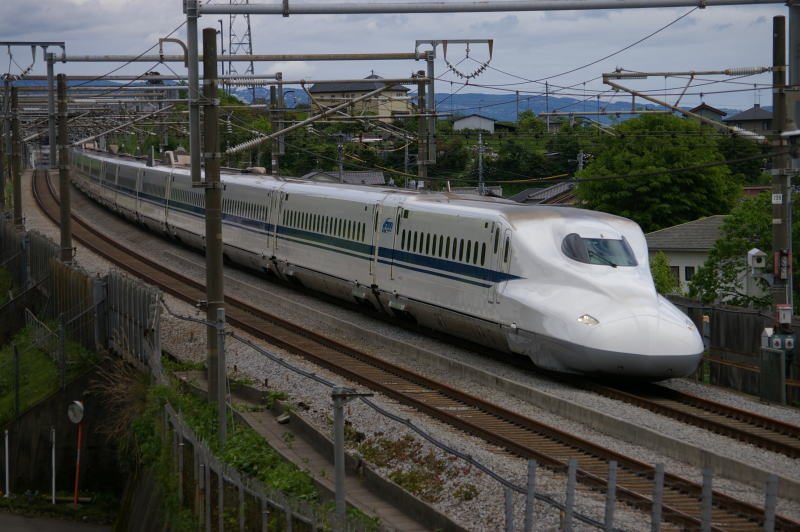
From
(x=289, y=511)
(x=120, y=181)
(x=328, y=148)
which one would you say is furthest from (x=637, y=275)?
(x=328, y=148)

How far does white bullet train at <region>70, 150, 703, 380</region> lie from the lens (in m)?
17.4

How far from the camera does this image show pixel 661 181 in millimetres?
69500

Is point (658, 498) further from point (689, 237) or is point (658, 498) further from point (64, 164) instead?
point (689, 237)

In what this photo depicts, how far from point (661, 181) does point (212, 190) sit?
55.8 metres

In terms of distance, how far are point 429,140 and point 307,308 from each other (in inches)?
198

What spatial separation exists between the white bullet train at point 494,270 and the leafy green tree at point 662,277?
2030 cm

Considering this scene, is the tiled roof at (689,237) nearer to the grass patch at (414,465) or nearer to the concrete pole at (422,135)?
the concrete pole at (422,135)

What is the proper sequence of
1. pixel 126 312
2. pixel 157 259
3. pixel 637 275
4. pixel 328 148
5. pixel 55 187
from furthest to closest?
pixel 55 187 < pixel 328 148 < pixel 157 259 < pixel 126 312 < pixel 637 275

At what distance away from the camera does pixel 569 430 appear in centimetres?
1540

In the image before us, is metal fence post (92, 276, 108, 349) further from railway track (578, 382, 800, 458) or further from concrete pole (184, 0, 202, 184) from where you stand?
railway track (578, 382, 800, 458)

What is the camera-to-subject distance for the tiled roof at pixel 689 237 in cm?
5523

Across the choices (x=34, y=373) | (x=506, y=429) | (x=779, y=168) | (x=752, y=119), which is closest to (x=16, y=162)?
(x=34, y=373)

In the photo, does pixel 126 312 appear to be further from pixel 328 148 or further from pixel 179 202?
pixel 328 148

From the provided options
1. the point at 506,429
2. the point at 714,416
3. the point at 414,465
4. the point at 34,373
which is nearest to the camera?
the point at 414,465
